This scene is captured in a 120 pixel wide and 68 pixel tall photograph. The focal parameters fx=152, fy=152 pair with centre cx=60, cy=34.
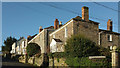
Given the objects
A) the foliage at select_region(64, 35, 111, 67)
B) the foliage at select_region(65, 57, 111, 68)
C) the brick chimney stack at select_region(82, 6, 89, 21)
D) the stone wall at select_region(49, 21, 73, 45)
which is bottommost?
the foliage at select_region(65, 57, 111, 68)

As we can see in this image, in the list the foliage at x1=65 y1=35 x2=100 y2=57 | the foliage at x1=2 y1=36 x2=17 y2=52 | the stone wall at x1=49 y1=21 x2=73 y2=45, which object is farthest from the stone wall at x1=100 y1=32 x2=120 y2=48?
the foliage at x1=2 y1=36 x2=17 y2=52

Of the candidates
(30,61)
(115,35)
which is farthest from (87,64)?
(30,61)

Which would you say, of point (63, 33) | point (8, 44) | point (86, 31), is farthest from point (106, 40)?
point (8, 44)

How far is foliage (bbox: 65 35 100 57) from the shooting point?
1837 centimetres

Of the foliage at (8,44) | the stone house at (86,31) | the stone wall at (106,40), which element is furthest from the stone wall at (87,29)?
the foliage at (8,44)

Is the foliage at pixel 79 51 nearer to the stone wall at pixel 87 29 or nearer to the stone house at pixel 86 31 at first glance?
the stone house at pixel 86 31

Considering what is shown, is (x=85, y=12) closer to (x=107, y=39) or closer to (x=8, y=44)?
(x=107, y=39)

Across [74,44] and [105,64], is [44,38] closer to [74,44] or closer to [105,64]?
[74,44]

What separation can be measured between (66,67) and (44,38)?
16513 millimetres

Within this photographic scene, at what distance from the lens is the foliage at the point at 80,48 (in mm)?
18372

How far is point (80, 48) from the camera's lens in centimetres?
1866

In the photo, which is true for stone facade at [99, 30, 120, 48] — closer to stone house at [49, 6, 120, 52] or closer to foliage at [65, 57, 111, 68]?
stone house at [49, 6, 120, 52]

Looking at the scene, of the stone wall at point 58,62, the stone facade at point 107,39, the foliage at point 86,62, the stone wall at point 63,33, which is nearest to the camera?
the foliage at point 86,62

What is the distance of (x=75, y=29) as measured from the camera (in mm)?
25719
